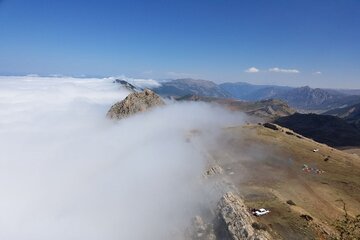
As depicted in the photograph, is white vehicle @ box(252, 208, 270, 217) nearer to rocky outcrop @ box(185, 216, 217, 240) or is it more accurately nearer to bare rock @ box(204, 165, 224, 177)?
rocky outcrop @ box(185, 216, 217, 240)

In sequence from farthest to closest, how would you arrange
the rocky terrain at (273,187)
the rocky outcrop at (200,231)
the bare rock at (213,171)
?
the bare rock at (213,171), the rocky outcrop at (200,231), the rocky terrain at (273,187)

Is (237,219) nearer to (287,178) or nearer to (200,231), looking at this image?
(200,231)

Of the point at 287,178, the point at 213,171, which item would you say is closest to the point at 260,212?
the point at 287,178

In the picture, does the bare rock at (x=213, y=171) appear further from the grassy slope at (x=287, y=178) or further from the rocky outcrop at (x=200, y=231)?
the rocky outcrop at (x=200, y=231)

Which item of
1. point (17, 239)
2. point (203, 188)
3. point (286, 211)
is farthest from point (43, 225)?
point (286, 211)

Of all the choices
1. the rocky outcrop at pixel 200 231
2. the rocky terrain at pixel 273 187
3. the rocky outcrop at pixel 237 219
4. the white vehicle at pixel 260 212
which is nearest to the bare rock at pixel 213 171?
the rocky terrain at pixel 273 187

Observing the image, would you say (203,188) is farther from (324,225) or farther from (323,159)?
(323,159)

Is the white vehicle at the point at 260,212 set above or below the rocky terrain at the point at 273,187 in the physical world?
above

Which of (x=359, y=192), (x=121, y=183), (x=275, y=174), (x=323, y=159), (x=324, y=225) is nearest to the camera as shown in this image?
(x=324, y=225)
